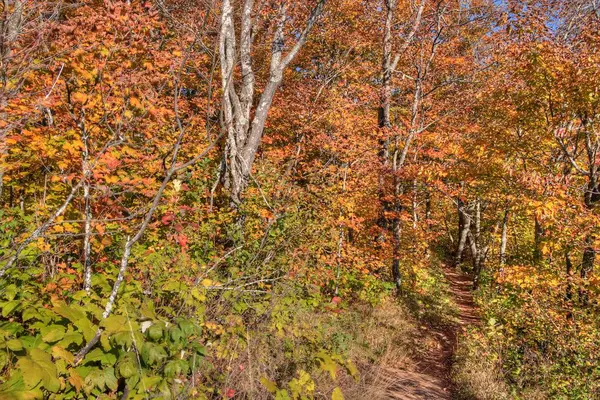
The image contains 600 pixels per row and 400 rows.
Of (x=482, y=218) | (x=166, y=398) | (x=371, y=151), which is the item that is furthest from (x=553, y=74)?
(x=482, y=218)

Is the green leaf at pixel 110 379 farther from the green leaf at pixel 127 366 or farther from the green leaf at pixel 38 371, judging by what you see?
the green leaf at pixel 38 371

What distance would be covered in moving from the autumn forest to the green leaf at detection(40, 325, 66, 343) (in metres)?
0.01

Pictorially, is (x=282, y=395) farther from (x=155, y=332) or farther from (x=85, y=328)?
(x=85, y=328)

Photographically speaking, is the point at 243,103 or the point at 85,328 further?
the point at 243,103

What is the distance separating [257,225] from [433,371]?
568cm

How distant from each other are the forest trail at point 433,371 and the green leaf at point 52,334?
5045mm

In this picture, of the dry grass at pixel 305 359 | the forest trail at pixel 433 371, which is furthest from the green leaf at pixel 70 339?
the forest trail at pixel 433 371

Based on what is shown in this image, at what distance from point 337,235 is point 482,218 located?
15.4 meters

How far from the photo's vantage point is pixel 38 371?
5.77ft

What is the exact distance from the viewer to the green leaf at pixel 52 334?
2.18 metres

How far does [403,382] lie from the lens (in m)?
7.21

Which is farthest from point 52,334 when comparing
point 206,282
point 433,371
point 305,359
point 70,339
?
point 433,371

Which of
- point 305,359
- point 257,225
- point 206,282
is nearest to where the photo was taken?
point 206,282

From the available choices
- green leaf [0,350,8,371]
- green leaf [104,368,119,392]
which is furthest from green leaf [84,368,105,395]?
green leaf [0,350,8,371]
